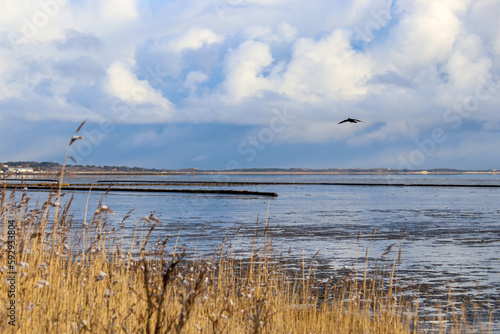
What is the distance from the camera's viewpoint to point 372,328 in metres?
8.32

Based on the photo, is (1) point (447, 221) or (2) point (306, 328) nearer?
(2) point (306, 328)

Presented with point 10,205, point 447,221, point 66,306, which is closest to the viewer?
point 66,306

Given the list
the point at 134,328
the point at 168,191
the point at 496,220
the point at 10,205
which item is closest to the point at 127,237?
the point at 10,205

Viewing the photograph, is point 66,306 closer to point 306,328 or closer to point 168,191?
point 306,328

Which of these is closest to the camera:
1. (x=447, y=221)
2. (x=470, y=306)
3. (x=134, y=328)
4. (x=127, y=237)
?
(x=134, y=328)

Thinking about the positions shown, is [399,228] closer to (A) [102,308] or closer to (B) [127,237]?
(B) [127,237]

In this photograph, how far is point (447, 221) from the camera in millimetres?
35094

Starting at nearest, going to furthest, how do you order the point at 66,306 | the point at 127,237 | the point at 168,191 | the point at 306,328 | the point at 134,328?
the point at 134,328, the point at 66,306, the point at 306,328, the point at 127,237, the point at 168,191

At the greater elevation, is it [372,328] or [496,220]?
[496,220]

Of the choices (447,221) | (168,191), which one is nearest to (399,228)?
(447,221)

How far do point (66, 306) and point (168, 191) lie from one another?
81.6 m

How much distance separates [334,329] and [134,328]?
360cm

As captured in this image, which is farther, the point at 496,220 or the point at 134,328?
the point at 496,220

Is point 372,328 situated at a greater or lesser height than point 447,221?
lesser
